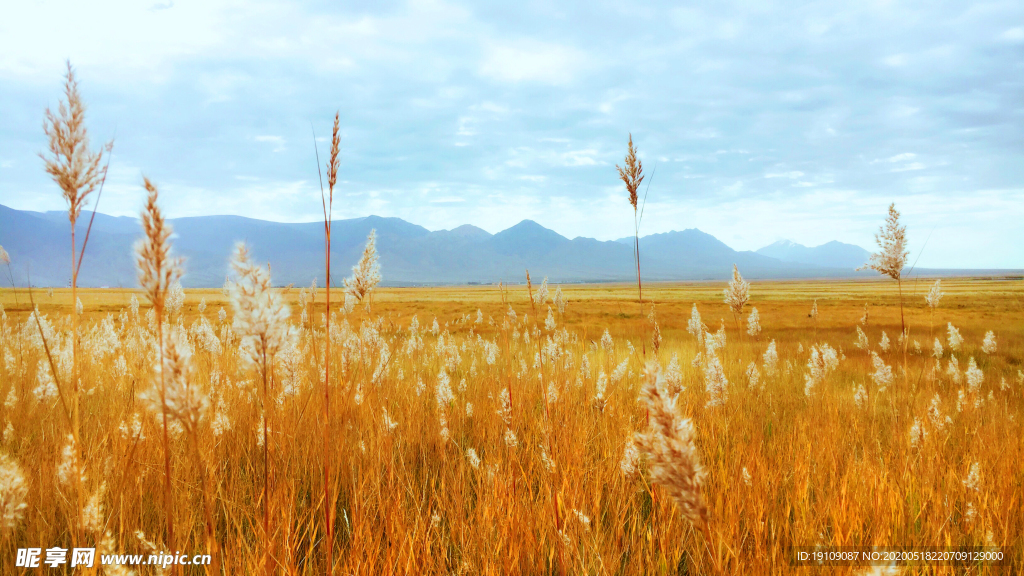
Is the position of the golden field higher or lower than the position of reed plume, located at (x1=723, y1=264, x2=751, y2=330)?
lower

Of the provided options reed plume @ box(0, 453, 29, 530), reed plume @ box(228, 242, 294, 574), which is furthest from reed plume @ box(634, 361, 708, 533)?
reed plume @ box(0, 453, 29, 530)

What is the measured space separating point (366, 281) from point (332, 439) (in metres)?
1.57

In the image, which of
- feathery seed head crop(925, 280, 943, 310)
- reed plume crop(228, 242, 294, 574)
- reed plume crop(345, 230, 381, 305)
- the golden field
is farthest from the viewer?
feathery seed head crop(925, 280, 943, 310)

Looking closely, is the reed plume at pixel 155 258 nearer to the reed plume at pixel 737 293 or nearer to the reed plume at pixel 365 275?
the reed plume at pixel 365 275

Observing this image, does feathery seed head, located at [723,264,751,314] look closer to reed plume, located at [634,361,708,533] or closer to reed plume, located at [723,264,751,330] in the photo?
reed plume, located at [723,264,751,330]

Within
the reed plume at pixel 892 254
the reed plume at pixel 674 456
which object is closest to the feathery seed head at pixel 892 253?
the reed plume at pixel 892 254

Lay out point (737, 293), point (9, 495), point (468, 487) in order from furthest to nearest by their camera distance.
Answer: point (737, 293), point (468, 487), point (9, 495)

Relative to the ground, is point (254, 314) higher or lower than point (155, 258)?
lower

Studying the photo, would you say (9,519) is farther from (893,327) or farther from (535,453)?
(893,327)

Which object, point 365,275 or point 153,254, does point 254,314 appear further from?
point 365,275

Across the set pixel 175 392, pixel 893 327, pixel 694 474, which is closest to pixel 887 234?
pixel 694 474

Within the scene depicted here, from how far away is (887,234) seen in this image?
503 centimetres

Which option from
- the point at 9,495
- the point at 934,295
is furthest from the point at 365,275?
the point at 934,295

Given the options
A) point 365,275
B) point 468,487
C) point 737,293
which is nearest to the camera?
point 365,275
